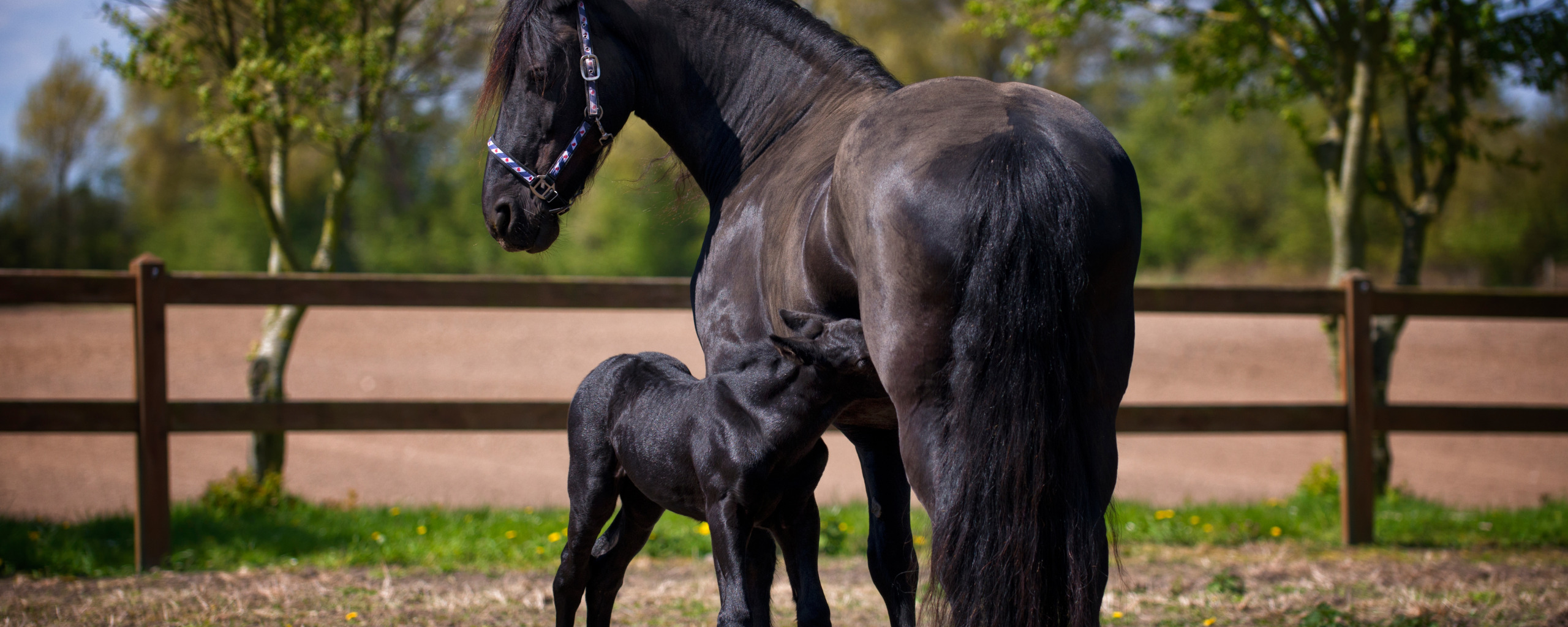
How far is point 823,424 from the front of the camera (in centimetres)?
220

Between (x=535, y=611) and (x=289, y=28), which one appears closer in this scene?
(x=535, y=611)

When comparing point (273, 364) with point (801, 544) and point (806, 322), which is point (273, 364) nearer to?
point (801, 544)

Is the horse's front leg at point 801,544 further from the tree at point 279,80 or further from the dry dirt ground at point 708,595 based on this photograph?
the tree at point 279,80

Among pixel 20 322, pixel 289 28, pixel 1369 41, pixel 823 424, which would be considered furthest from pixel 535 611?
pixel 20 322

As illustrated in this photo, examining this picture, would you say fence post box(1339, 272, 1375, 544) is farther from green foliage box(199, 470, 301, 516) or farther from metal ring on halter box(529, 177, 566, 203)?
green foliage box(199, 470, 301, 516)

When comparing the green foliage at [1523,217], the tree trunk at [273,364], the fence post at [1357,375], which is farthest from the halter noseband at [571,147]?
the green foliage at [1523,217]

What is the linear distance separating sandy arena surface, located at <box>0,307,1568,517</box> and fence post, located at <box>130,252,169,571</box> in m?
1.77

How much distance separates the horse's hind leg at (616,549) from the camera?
8.72 ft

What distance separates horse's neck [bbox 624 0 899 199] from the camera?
9.19 feet

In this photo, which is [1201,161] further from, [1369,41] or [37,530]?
[37,530]

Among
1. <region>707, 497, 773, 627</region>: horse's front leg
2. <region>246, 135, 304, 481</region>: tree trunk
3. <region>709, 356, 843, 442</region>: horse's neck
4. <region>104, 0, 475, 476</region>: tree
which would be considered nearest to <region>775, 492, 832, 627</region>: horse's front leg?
<region>707, 497, 773, 627</region>: horse's front leg

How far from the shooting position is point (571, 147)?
2.64m

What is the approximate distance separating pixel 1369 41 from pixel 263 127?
23.6 ft

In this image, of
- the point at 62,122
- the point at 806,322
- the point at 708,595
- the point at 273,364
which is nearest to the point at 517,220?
the point at 806,322
